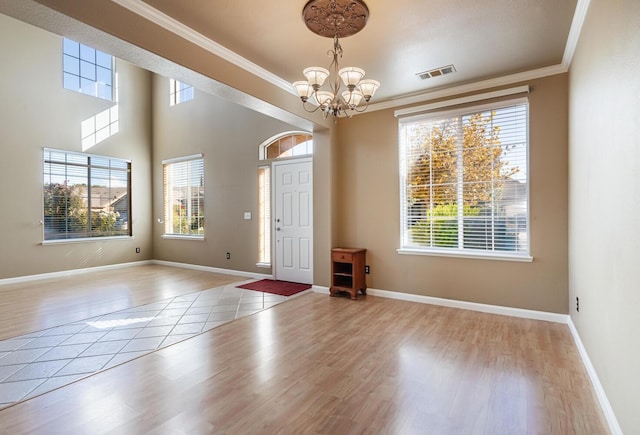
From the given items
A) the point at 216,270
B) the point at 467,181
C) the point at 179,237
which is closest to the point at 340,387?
the point at 467,181

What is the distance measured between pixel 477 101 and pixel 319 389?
381 centimetres

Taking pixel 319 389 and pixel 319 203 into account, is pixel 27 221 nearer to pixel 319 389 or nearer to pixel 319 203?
pixel 319 203

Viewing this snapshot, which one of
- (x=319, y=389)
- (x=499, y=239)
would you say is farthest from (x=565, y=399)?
(x=499, y=239)

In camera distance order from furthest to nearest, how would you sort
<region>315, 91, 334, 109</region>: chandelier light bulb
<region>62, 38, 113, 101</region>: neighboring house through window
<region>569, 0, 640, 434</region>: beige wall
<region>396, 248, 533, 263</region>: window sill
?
1. <region>62, 38, 113, 101</region>: neighboring house through window
2. <region>396, 248, 533, 263</region>: window sill
3. <region>315, 91, 334, 109</region>: chandelier light bulb
4. <region>569, 0, 640, 434</region>: beige wall

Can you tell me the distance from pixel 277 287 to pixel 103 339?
260cm

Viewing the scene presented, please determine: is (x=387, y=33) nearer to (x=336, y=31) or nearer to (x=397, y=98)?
(x=336, y=31)

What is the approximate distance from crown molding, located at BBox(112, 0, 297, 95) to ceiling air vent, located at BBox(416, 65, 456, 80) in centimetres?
171

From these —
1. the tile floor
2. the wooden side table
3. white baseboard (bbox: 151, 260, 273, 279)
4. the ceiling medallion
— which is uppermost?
the ceiling medallion

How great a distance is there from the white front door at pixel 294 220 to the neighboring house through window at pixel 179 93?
128 inches

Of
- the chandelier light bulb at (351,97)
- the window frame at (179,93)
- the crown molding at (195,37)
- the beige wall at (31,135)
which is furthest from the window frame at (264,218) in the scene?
the beige wall at (31,135)

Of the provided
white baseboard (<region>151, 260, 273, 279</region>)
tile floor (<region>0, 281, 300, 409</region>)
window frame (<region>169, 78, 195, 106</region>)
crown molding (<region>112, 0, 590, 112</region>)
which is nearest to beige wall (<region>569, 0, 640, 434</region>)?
crown molding (<region>112, 0, 590, 112</region>)

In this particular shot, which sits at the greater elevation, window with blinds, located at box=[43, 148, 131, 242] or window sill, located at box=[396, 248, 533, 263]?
window with blinds, located at box=[43, 148, 131, 242]

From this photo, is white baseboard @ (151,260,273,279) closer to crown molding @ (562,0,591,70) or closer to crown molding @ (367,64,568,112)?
crown molding @ (367,64,568,112)

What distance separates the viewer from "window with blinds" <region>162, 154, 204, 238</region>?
7.14m
